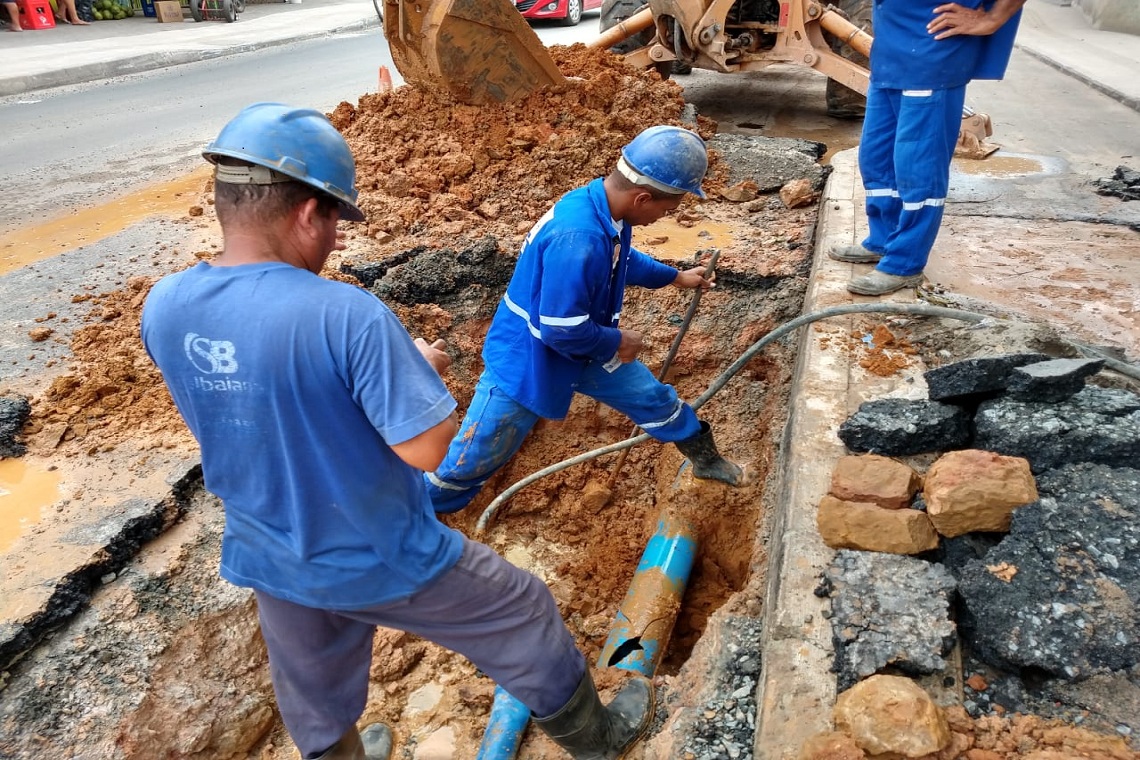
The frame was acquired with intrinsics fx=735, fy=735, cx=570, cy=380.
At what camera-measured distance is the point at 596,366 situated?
3.15 m

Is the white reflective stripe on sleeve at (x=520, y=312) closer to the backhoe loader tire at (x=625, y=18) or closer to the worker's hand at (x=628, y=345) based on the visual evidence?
the worker's hand at (x=628, y=345)

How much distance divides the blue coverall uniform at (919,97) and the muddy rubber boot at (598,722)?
2.60m

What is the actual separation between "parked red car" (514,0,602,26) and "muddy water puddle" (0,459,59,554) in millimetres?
14655

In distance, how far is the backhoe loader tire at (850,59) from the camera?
7.47 meters

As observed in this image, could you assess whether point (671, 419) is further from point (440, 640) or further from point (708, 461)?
point (440, 640)

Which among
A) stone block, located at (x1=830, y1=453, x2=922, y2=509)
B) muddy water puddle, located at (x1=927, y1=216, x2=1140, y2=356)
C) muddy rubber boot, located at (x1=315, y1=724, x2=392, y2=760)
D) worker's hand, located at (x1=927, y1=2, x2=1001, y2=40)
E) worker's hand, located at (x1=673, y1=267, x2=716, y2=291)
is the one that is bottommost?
muddy rubber boot, located at (x1=315, y1=724, x2=392, y2=760)

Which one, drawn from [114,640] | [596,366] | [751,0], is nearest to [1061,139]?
[751,0]

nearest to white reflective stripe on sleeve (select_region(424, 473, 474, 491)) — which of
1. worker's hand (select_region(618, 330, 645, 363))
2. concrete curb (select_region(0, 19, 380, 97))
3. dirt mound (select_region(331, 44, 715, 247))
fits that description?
worker's hand (select_region(618, 330, 645, 363))

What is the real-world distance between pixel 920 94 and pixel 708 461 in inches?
81.1

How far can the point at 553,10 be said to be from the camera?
16.0m

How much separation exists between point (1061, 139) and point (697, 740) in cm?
785

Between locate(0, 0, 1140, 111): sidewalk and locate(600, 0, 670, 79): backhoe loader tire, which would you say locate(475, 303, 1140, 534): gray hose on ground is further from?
locate(0, 0, 1140, 111): sidewalk

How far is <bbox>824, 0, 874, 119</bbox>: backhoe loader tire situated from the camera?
7473mm

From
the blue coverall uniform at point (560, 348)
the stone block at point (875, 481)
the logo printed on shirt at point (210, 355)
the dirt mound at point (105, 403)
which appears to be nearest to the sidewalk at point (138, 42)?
the dirt mound at point (105, 403)
